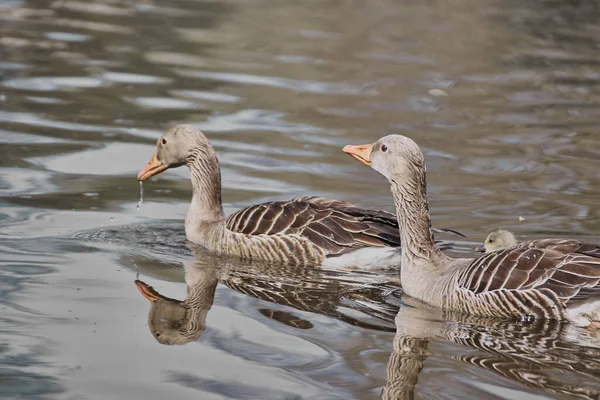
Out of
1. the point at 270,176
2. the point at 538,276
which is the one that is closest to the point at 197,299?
the point at 538,276

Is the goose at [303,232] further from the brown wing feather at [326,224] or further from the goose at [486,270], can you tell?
the goose at [486,270]

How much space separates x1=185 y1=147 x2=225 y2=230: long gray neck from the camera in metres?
11.5

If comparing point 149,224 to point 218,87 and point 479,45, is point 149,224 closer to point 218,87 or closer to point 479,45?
point 218,87

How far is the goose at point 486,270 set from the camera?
8516 mm

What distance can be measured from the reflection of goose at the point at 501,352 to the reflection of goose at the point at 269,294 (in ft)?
1.21

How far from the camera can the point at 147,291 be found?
9391mm

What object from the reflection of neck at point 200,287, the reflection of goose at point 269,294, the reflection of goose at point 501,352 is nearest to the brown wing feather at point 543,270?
the reflection of goose at point 501,352

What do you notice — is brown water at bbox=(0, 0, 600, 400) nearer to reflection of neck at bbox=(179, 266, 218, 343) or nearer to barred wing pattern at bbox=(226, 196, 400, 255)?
reflection of neck at bbox=(179, 266, 218, 343)

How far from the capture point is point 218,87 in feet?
60.3

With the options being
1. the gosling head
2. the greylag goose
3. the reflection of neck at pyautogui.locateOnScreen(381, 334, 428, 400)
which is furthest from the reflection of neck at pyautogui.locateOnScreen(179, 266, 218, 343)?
the greylag goose

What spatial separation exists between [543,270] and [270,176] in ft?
17.8

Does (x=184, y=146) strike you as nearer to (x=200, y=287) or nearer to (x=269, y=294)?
(x=200, y=287)

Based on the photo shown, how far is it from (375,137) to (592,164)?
2981mm

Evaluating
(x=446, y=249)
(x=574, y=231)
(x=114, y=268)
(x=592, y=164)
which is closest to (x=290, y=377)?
(x=114, y=268)
